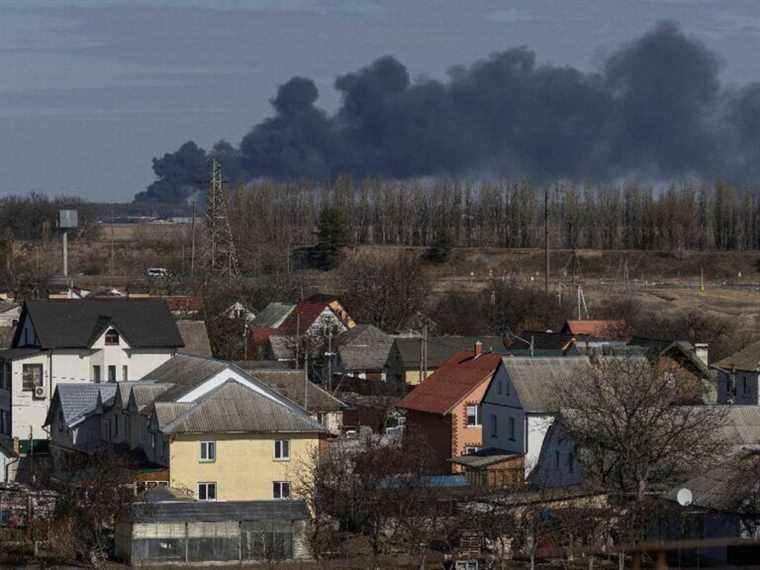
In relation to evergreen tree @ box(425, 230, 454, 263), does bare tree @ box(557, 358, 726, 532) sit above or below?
below

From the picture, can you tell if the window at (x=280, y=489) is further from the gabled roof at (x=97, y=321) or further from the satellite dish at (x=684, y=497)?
the gabled roof at (x=97, y=321)

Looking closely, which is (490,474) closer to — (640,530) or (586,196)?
(640,530)

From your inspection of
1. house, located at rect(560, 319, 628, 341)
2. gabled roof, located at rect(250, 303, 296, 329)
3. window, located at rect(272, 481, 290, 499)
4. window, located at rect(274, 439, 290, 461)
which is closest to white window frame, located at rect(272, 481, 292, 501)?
window, located at rect(272, 481, 290, 499)

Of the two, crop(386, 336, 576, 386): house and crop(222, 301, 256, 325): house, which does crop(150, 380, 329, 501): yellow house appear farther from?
crop(222, 301, 256, 325): house

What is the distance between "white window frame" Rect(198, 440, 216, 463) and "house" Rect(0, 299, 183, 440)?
7979 mm

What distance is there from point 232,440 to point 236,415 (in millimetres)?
519

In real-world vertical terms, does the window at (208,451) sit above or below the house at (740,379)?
below

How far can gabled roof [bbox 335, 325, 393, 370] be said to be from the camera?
39625 mm

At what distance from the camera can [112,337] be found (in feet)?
103

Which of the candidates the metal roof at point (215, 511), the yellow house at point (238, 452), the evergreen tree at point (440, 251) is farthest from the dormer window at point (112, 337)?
the evergreen tree at point (440, 251)

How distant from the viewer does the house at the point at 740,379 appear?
31688mm

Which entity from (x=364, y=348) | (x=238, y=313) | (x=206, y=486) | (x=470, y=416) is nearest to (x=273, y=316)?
(x=238, y=313)

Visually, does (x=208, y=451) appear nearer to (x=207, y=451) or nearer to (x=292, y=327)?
(x=207, y=451)

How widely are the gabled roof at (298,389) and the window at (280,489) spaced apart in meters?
4.62
